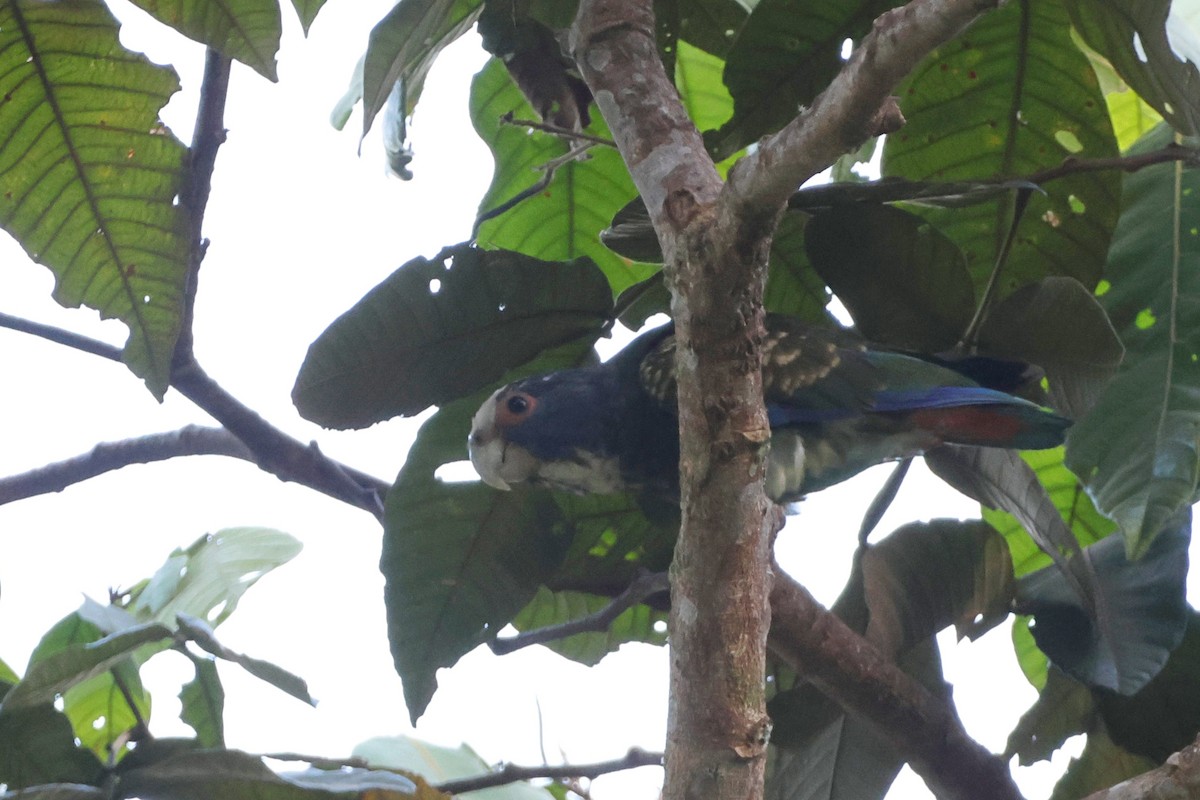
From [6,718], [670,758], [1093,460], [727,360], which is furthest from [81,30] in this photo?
[1093,460]

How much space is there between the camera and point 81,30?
50.5 inches

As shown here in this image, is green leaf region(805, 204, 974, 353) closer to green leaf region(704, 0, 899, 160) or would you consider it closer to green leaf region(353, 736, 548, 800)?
green leaf region(704, 0, 899, 160)

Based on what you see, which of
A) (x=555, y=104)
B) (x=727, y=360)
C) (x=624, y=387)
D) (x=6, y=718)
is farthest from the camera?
(x=624, y=387)

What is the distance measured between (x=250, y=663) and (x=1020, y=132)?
3.95 ft

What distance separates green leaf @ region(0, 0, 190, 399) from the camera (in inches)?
50.7

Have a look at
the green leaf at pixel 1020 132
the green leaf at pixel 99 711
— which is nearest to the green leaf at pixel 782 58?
the green leaf at pixel 1020 132

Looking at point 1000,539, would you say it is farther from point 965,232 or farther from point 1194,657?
point 965,232

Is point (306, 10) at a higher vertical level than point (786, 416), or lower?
higher

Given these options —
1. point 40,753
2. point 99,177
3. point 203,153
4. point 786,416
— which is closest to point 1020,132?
point 786,416

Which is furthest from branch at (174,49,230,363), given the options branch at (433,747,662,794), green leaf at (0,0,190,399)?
branch at (433,747,662,794)

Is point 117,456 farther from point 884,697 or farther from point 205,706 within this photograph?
point 884,697

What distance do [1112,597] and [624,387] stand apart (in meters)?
0.79

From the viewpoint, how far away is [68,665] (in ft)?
3.81

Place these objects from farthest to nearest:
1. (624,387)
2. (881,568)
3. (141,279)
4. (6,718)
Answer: (624,387), (881,568), (141,279), (6,718)
